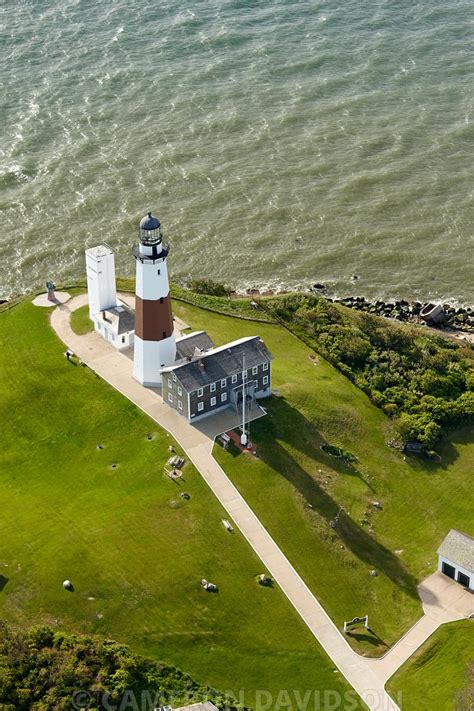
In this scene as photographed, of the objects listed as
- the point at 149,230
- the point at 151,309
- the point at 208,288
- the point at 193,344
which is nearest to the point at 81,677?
the point at 151,309

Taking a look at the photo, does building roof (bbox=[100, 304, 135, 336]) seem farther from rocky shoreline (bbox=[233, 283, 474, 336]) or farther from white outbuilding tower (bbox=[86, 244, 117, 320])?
rocky shoreline (bbox=[233, 283, 474, 336])

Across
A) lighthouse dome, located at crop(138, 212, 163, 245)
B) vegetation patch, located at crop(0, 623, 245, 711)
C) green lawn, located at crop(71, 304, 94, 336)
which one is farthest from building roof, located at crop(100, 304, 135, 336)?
vegetation patch, located at crop(0, 623, 245, 711)

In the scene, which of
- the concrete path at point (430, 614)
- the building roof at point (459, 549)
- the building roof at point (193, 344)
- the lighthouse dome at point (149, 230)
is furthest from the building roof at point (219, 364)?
the concrete path at point (430, 614)

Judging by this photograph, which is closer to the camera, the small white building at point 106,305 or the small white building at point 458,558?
the small white building at point 458,558

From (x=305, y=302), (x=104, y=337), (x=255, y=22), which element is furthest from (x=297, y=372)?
(x=255, y=22)

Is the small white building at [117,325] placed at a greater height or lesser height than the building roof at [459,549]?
greater

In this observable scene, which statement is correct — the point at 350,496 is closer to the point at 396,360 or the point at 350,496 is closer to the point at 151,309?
the point at 396,360

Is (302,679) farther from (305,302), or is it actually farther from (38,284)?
(38,284)

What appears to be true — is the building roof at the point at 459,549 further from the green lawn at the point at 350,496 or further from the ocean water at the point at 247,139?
the ocean water at the point at 247,139
